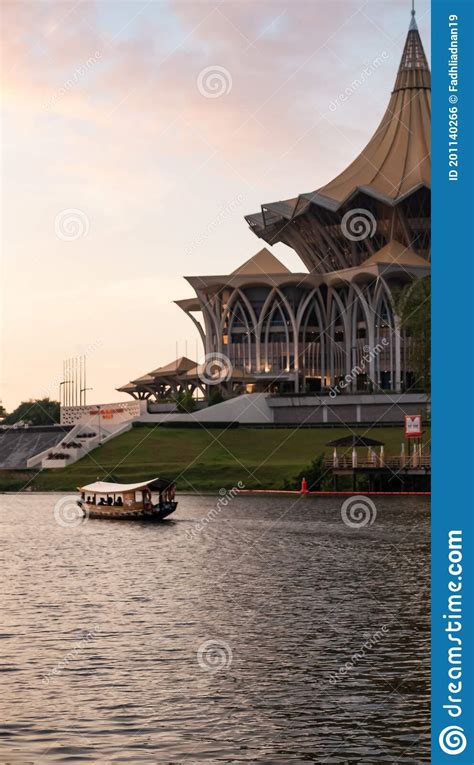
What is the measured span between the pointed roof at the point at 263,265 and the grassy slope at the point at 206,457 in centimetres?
4276

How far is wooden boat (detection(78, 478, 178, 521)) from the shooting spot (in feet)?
211

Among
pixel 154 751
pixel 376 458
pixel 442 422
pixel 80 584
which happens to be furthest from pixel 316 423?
pixel 442 422

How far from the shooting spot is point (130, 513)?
66875mm

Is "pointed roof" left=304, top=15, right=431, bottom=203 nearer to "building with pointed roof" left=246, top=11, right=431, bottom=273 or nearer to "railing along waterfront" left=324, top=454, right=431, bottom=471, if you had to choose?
"building with pointed roof" left=246, top=11, right=431, bottom=273

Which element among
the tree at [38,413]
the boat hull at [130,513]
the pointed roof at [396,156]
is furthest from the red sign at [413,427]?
the tree at [38,413]

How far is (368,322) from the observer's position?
5453 inches

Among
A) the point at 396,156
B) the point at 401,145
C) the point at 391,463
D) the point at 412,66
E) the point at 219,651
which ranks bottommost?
the point at 219,651

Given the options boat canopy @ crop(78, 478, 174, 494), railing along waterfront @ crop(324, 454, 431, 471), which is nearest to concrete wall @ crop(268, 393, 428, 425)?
railing along waterfront @ crop(324, 454, 431, 471)

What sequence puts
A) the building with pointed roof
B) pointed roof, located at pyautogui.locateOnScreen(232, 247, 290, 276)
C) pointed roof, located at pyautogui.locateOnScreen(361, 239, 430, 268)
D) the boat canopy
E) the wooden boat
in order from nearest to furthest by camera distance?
the boat canopy → the wooden boat → pointed roof, located at pyautogui.locateOnScreen(361, 239, 430, 268) → the building with pointed roof → pointed roof, located at pyautogui.locateOnScreen(232, 247, 290, 276)

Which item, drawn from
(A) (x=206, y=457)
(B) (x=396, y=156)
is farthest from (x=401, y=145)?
(A) (x=206, y=457)

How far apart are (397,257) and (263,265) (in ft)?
68.5

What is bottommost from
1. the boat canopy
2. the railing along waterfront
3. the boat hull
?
the boat hull

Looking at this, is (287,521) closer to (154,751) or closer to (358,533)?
(358,533)

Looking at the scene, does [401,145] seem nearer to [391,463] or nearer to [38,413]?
[391,463]
